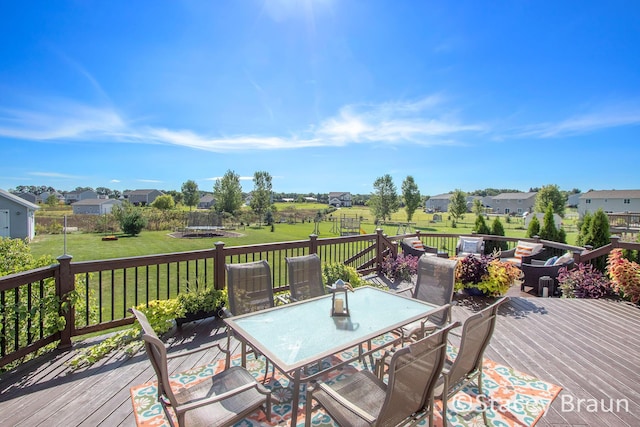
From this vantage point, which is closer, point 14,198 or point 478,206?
point 14,198

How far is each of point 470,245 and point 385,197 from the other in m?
22.7

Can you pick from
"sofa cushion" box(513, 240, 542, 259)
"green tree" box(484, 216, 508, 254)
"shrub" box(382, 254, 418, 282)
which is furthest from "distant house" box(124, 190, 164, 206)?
"sofa cushion" box(513, 240, 542, 259)

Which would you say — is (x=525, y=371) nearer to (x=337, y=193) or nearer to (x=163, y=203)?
(x=163, y=203)

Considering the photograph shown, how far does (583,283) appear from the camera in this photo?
5473 millimetres

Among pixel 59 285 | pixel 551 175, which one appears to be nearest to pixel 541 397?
pixel 59 285

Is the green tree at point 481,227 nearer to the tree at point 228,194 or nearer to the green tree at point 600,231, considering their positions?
the green tree at point 600,231

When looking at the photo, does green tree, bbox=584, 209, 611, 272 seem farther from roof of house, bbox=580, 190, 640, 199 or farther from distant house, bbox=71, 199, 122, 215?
distant house, bbox=71, 199, 122, 215

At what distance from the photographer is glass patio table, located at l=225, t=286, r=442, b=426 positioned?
188 cm

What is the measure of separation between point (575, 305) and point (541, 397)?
3.38 metres

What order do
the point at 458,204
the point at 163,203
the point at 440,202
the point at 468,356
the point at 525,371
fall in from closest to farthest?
1. the point at 468,356
2. the point at 525,371
3. the point at 458,204
4. the point at 163,203
5. the point at 440,202

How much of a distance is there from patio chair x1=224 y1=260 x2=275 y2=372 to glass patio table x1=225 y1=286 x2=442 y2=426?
49 centimetres

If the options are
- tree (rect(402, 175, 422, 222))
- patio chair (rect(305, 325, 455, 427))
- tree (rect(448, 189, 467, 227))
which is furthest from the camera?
tree (rect(448, 189, 467, 227))

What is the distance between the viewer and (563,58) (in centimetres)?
646

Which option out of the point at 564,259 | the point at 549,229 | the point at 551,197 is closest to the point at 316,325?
the point at 564,259
